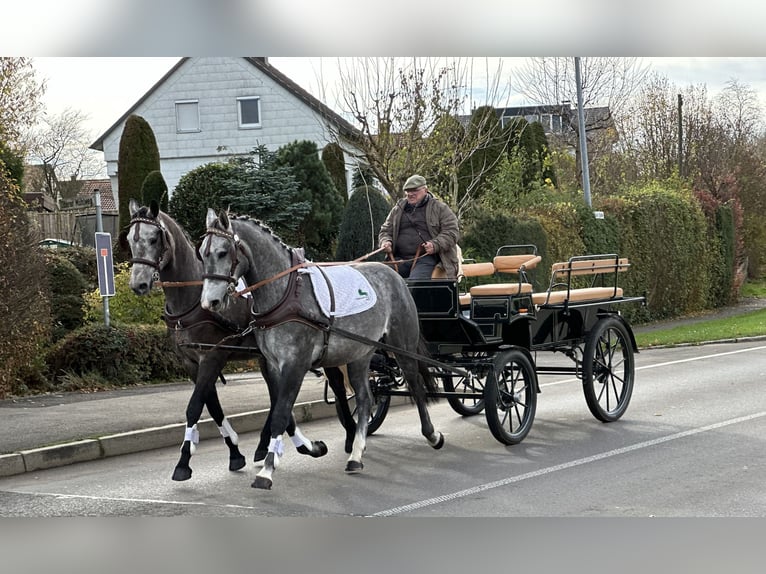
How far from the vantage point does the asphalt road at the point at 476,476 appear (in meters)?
7.19

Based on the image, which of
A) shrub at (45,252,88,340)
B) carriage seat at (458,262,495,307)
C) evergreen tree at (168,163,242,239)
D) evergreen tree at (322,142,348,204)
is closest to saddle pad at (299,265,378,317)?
carriage seat at (458,262,495,307)

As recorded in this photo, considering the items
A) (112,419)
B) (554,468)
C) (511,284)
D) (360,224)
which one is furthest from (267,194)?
(554,468)

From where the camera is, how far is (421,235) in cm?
981

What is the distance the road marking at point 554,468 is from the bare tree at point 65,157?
31.1m

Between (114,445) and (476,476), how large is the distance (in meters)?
3.68

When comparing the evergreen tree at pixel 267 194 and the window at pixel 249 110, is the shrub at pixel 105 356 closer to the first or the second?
the evergreen tree at pixel 267 194

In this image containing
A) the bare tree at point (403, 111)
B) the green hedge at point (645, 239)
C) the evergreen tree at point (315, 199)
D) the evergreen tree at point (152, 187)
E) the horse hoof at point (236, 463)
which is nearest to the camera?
the horse hoof at point (236, 463)

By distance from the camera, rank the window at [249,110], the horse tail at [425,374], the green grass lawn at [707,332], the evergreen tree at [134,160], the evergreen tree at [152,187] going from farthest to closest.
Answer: the window at [249,110]
the evergreen tree at [134,160]
the evergreen tree at [152,187]
the green grass lawn at [707,332]
the horse tail at [425,374]

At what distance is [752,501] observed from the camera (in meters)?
7.09

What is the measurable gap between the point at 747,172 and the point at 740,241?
5.81m

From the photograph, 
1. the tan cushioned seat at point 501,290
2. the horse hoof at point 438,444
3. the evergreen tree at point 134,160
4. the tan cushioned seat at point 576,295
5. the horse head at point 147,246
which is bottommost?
the horse hoof at point 438,444

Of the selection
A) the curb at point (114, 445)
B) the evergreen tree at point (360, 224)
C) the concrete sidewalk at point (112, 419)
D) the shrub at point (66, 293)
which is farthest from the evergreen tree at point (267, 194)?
the curb at point (114, 445)
